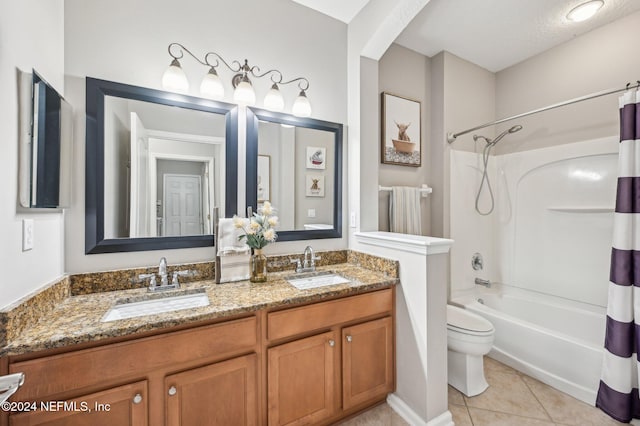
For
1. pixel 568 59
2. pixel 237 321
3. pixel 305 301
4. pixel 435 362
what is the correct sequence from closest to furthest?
pixel 237 321, pixel 305 301, pixel 435 362, pixel 568 59

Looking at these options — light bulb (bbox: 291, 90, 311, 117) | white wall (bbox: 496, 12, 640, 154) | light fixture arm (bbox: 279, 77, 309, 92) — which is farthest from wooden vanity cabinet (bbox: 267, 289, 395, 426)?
white wall (bbox: 496, 12, 640, 154)

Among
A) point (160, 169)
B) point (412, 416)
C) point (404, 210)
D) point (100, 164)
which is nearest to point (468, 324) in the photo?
point (412, 416)

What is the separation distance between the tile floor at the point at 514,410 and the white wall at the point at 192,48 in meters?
1.16

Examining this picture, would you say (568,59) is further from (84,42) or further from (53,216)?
(53,216)

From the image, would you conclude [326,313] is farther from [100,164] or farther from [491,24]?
[491,24]

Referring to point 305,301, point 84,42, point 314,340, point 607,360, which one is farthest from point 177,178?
point 607,360

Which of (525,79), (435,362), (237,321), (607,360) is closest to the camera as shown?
(237,321)

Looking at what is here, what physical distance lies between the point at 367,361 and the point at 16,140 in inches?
76.5

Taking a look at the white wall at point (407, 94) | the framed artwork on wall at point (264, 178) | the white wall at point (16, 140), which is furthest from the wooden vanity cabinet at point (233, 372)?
the white wall at point (407, 94)

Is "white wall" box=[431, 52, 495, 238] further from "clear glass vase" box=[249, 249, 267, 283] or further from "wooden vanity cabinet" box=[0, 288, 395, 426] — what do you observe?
"clear glass vase" box=[249, 249, 267, 283]

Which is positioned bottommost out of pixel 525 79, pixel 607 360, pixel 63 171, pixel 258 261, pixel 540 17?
pixel 607 360

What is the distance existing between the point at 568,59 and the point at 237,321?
3.55 metres

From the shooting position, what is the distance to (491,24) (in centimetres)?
228

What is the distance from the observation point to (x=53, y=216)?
1254 mm
